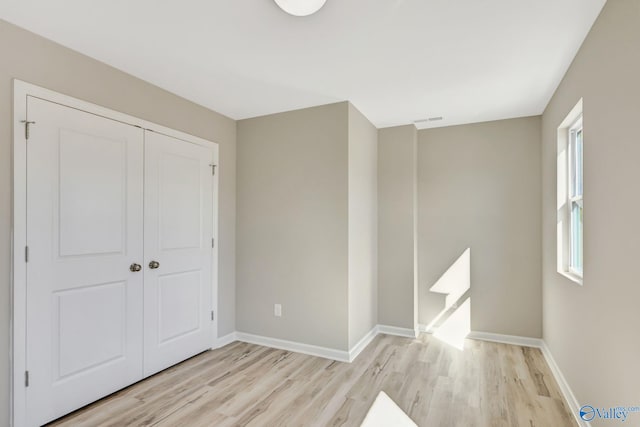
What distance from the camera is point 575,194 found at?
2.72 metres

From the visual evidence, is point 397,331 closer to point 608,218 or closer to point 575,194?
point 575,194

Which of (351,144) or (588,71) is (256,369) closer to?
(351,144)

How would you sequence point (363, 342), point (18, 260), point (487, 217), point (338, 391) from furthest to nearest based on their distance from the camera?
1. point (487, 217)
2. point (363, 342)
3. point (338, 391)
4. point (18, 260)

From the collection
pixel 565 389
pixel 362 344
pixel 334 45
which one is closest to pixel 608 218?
pixel 565 389

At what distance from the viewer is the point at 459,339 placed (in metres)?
3.83

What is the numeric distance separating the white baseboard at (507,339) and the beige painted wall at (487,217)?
5 centimetres

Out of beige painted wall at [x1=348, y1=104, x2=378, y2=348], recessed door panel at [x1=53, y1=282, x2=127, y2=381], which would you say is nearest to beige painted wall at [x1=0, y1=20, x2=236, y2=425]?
recessed door panel at [x1=53, y1=282, x2=127, y2=381]

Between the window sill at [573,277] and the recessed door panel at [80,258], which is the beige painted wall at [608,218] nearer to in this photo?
the window sill at [573,277]

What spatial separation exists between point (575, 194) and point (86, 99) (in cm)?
381

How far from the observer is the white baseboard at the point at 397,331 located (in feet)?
12.9

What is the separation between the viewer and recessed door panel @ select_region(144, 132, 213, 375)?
9.46 ft

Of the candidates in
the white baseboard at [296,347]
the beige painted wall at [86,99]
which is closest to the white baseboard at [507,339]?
the white baseboard at [296,347]

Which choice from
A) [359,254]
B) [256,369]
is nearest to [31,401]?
[256,369]

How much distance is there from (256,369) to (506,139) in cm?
357
